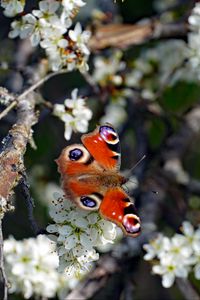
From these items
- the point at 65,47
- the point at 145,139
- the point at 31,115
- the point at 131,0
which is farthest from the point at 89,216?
the point at 131,0

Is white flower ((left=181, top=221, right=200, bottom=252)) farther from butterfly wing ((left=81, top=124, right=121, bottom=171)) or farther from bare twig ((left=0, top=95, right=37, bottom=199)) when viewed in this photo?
bare twig ((left=0, top=95, right=37, bottom=199))

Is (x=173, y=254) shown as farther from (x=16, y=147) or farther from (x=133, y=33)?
(x=133, y=33)

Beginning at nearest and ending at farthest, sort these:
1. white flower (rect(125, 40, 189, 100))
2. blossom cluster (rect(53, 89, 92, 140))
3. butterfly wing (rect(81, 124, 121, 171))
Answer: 1. butterfly wing (rect(81, 124, 121, 171))
2. blossom cluster (rect(53, 89, 92, 140))
3. white flower (rect(125, 40, 189, 100))

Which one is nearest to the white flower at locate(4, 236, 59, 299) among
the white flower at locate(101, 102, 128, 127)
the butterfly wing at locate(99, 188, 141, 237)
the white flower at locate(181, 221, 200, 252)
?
the white flower at locate(181, 221, 200, 252)

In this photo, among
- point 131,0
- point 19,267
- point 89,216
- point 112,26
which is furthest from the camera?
point 131,0

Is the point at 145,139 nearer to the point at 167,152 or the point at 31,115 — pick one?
the point at 167,152

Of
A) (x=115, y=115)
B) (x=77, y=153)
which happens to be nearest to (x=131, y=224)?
(x=77, y=153)

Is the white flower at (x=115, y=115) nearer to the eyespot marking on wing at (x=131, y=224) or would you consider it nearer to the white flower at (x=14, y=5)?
the white flower at (x=14, y=5)

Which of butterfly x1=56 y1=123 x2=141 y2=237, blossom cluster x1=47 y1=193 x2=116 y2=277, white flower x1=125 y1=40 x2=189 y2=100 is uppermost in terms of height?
butterfly x1=56 y1=123 x2=141 y2=237
